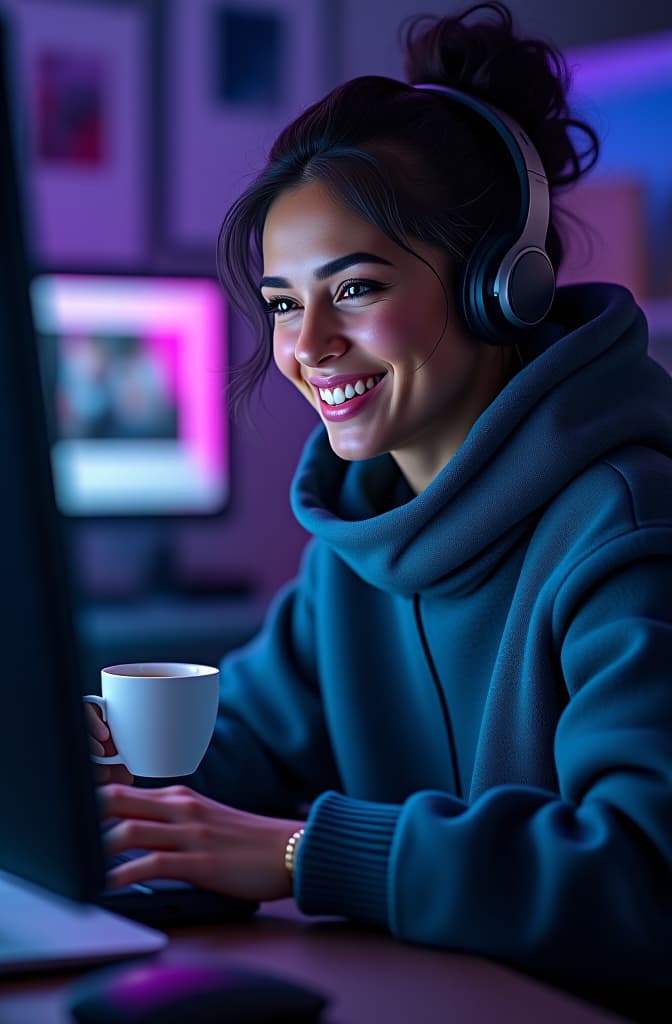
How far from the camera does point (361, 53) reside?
3084 mm

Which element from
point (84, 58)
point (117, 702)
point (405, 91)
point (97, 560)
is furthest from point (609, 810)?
point (84, 58)

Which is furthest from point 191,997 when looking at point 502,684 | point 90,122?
point 90,122

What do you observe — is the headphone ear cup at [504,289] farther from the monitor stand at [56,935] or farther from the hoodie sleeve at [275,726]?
the monitor stand at [56,935]

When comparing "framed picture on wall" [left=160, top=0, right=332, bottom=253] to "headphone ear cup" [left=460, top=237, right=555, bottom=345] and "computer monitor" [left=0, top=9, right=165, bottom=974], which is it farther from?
"computer monitor" [left=0, top=9, right=165, bottom=974]

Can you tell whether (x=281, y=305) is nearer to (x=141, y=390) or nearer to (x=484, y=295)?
(x=484, y=295)

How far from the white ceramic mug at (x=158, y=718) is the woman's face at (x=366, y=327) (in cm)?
34

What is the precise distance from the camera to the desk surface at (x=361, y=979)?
0.59 meters

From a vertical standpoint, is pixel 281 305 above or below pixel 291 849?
above

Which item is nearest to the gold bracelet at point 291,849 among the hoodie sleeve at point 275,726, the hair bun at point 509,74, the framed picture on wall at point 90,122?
the hoodie sleeve at point 275,726

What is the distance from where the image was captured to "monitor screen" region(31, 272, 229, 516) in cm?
258

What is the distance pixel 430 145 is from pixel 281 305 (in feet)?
0.69

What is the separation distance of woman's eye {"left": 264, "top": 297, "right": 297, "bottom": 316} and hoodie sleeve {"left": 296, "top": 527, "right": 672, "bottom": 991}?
51 centimetres

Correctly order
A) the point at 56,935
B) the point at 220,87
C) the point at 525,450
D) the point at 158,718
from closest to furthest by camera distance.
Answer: the point at 56,935 < the point at 158,718 < the point at 525,450 < the point at 220,87

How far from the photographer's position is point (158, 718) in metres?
0.95
